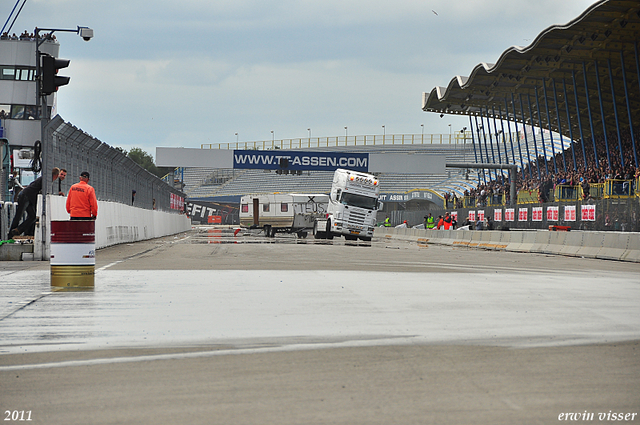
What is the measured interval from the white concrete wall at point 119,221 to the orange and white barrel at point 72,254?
24.5 feet

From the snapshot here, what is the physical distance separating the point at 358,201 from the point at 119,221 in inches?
548

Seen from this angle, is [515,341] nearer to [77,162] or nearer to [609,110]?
[77,162]

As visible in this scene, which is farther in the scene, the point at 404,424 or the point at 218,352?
the point at 218,352

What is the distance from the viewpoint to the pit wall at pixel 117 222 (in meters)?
17.9

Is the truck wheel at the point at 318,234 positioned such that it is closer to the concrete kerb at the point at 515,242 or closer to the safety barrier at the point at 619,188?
the concrete kerb at the point at 515,242

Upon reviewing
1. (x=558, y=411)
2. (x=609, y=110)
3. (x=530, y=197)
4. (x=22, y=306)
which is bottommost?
(x=558, y=411)

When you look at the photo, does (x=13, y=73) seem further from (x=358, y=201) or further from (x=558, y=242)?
(x=558, y=242)

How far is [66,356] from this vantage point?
19.0 feet

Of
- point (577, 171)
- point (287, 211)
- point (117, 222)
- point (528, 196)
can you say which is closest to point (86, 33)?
point (117, 222)

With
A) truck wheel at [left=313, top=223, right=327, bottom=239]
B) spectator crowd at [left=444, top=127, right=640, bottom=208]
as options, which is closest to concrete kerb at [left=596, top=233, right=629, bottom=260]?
spectator crowd at [left=444, top=127, right=640, bottom=208]

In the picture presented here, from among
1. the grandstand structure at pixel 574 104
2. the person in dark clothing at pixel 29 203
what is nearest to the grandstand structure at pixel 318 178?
the grandstand structure at pixel 574 104

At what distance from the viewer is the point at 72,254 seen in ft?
33.3

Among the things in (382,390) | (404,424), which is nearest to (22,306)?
(382,390)

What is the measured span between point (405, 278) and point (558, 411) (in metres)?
8.27
